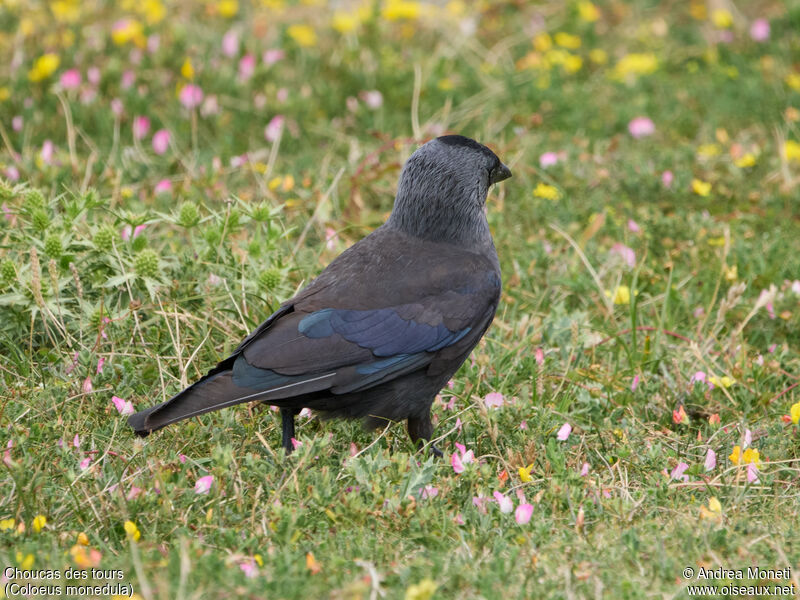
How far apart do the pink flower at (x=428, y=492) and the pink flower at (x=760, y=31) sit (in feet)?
19.8

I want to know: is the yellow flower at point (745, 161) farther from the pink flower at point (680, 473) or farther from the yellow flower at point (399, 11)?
the pink flower at point (680, 473)

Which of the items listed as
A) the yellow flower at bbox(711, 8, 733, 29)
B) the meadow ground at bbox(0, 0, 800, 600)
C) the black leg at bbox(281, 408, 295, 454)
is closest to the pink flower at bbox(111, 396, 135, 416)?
the meadow ground at bbox(0, 0, 800, 600)

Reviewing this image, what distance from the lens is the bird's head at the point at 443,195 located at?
4.32 metres

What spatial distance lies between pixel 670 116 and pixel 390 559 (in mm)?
4909

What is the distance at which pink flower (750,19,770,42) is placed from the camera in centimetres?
825

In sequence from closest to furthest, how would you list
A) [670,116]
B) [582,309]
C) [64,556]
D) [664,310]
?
[64,556]
[664,310]
[582,309]
[670,116]

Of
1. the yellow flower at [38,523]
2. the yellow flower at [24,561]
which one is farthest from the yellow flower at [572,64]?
the yellow flower at [24,561]

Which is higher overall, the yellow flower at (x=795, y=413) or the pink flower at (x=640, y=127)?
the pink flower at (x=640, y=127)

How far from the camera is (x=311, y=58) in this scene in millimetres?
7457

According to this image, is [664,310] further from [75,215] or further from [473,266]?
[75,215]

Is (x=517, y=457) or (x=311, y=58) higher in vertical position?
(x=311, y=58)

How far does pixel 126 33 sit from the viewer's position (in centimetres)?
713

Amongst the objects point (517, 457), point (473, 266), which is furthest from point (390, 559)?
point (473, 266)

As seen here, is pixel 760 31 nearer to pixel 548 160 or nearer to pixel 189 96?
pixel 548 160
